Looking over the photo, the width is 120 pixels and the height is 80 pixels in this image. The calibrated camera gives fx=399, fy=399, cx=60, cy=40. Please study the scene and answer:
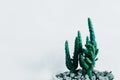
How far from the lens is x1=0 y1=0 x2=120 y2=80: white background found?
210 centimetres

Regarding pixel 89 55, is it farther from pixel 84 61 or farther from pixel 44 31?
pixel 44 31

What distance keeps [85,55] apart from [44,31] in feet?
0.95

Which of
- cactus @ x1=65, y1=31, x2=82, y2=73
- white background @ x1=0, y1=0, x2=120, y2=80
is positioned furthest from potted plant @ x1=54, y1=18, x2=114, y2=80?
white background @ x1=0, y1=0, x2=120, y2=80

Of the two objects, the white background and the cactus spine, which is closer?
the cactus spine

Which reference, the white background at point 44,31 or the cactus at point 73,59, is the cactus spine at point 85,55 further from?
the white background at point 44,31

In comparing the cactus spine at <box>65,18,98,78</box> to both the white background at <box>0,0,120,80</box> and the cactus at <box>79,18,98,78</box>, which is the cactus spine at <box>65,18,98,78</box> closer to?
the cactus at <box>79,18,98,78</box>

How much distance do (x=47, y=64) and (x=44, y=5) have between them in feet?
1.08

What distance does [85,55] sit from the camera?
198 centimetres

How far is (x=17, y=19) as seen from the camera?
209 cm

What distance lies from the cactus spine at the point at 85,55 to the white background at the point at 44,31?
18cm

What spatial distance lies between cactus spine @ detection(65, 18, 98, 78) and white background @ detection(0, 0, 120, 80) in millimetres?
177

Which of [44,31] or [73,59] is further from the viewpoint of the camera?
[44,31]

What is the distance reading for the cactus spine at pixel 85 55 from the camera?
1.96 meters

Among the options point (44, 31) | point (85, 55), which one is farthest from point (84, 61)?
point (44, 31)
